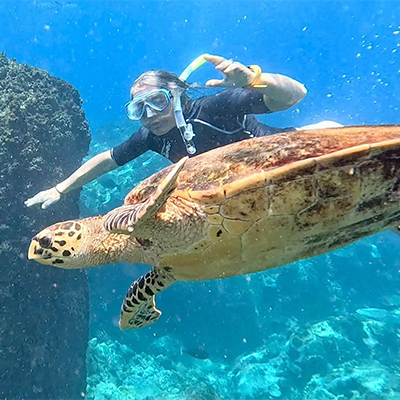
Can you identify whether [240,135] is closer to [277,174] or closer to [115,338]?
[277,174]

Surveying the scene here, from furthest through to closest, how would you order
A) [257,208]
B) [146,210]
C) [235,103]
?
[235,103] → [257,208] → [146,210]

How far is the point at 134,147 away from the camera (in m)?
4.64

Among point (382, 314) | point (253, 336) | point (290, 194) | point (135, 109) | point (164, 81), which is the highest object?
point (164, 81)

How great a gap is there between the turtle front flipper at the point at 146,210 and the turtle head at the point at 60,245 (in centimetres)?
47

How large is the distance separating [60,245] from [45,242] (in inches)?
4.0

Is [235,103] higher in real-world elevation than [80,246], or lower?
higher

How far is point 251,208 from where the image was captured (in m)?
2.05

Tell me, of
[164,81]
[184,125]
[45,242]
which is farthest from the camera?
[164,81]

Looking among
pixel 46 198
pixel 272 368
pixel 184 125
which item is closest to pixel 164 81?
pixel 184 125

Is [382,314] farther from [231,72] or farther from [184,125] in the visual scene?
[231,72]

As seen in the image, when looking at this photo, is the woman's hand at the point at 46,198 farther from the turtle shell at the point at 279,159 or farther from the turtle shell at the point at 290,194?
the turtle shell at the point at 279,159

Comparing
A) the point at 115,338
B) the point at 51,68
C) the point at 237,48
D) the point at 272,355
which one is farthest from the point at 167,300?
the point at 51,68

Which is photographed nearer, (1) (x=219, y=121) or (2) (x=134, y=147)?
(1) (x=219, y=121)

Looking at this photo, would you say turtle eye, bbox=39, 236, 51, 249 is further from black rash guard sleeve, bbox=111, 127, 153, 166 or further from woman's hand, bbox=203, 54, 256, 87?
black rash guard sleeve, bbox=111, 127, 153, 166
